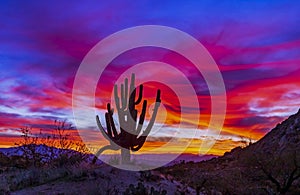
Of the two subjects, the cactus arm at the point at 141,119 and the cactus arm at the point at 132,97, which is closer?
the cactus arm at the point at 132,97

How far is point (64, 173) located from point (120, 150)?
289 cm

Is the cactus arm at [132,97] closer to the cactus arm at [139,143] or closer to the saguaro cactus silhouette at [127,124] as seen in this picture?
the saguaro cactus silhouette at [127,124]

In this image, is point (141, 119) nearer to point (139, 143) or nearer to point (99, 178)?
point (139, 143)

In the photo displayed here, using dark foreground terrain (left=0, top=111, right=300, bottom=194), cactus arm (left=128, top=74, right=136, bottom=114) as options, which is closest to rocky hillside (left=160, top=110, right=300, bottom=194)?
dark foreground terrain (left=0, top=111, right=300, bottom=194)

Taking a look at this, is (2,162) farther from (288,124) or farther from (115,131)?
(288,124)

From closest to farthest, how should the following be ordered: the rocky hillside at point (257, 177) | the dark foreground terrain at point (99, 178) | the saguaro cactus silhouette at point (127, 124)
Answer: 1. the dark foreground terrain at point (99, 178)
2. the saguaro cactus silhouette at point (127, 124)
3. the rocky hillside at point (257, 177)

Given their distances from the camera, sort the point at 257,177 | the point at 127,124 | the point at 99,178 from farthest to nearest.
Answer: the point at 257,177 → the point at 127,124 → the point at 99,178

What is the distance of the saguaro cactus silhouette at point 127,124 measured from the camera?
714 inches

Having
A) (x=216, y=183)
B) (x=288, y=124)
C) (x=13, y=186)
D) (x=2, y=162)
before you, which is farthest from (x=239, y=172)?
(x=288, y=124)

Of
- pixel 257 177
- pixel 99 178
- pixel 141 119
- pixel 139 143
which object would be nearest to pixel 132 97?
pixel 141 119

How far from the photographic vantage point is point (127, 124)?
18.1 metres

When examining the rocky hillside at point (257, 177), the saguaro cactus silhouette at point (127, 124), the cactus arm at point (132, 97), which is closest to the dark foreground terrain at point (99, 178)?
the rocky hillside at point (257, 177)

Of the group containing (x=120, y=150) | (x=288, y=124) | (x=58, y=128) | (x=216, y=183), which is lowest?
(x=216, y=183)

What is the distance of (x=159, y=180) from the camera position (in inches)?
674
